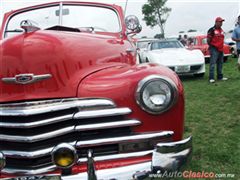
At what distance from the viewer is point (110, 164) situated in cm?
210

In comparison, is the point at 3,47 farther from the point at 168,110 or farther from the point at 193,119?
the point at 193,119

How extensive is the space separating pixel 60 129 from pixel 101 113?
0.91 feet

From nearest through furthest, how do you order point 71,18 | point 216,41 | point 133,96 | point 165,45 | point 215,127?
point 133,96 → point 71,18 → point 215,127 → point 216,41 → point 165,45

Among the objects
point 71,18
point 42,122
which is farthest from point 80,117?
point 71,18

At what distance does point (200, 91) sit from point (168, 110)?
4537 mm

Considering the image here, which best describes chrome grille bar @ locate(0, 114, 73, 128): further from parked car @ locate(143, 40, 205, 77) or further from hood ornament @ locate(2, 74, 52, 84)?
parked car @ locate(143, 40, 205, 77)

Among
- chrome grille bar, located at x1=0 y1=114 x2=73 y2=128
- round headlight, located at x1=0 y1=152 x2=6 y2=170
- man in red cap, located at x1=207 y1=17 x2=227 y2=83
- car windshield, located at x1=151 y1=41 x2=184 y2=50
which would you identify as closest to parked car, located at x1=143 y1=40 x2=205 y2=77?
car windshield, located at x1=151 y1=41 x2=184 y2=50

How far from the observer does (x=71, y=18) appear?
3.75 metres

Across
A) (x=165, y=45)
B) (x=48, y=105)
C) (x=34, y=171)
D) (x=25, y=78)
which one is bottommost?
(x=34, y=171)

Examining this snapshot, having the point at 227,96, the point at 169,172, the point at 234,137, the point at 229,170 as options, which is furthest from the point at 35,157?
the point at 227,96

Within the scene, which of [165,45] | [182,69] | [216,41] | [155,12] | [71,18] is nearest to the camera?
[71,18]

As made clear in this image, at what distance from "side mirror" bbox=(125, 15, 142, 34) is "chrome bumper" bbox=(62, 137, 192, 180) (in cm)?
228

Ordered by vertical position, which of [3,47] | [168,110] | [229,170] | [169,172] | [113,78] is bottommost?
[229,170]

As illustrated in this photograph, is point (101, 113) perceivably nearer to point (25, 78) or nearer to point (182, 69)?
point (25, 78)
